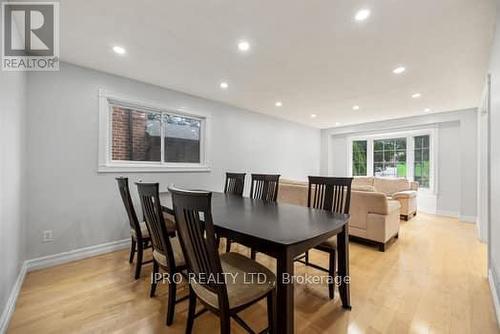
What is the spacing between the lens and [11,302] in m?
1.83

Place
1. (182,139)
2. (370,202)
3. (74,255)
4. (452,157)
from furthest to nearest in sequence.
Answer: (452,157)
(182,139)
(370,202)
(74,255)

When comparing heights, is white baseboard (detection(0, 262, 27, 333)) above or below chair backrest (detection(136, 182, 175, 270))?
below

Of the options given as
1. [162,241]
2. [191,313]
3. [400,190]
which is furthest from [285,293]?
[400,190]

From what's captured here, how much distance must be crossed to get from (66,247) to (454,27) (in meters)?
4.71

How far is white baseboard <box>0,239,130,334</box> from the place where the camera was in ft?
5.60

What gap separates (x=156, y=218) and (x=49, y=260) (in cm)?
199

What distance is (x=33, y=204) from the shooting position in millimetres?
2547

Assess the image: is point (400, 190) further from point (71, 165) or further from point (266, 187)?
point (71, 165)

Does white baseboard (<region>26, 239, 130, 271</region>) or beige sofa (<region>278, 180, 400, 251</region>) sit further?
beige sofa (<region>278, 180, 400, 251</region>)

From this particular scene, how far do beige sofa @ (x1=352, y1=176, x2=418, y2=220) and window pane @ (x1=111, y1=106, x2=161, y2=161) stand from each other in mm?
3705

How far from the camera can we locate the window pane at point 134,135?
3.28 m

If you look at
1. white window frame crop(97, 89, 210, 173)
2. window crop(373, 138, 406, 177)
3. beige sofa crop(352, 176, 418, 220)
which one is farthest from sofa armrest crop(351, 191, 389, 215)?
window crop(373, 138, 406, 177)

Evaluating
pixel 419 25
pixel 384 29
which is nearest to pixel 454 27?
pixel 419 25

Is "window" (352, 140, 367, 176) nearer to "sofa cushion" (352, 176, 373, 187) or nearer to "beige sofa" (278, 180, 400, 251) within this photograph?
"sofa cushion" (352, 176, 373, 187)
